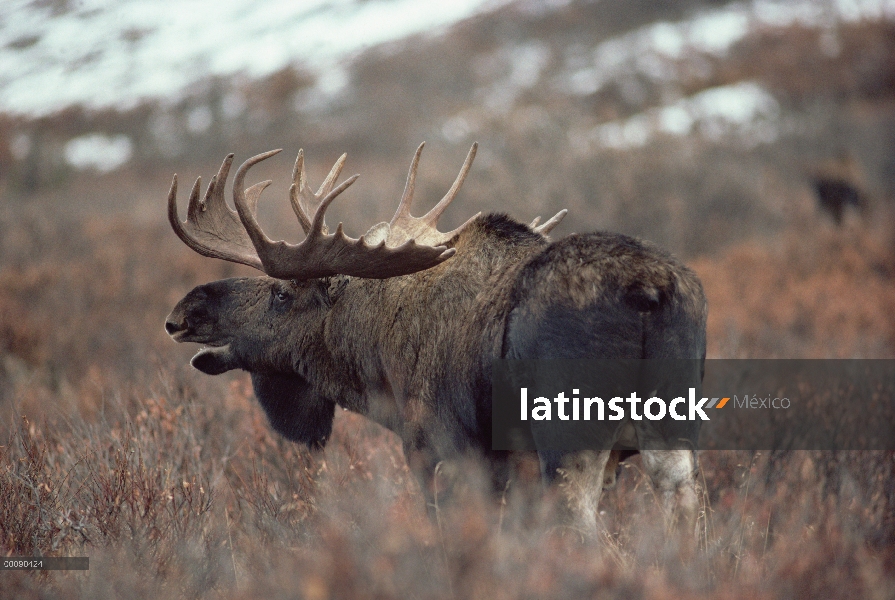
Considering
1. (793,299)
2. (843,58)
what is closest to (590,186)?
(793,299)

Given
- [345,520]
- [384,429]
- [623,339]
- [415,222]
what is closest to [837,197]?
[384,429]

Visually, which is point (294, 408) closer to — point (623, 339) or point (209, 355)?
point (209, 355)

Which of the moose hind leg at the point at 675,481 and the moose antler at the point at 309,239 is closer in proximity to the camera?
the moose hind leg at the point at 675,481

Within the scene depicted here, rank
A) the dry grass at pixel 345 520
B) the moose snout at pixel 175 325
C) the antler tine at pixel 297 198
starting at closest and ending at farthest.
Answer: the dry grass at pixel 345 520 < the antler tine at pixel 297 198 < the moose snout at pixel 175 325

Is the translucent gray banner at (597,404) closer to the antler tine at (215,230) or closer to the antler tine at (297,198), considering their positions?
the antler tine at (297,198)

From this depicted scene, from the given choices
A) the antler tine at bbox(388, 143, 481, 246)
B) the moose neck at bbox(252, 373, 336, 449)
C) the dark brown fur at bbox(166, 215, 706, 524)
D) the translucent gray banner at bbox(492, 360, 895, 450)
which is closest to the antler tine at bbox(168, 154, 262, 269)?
the dark brown fur at bbox(166, 215, 706, 524)

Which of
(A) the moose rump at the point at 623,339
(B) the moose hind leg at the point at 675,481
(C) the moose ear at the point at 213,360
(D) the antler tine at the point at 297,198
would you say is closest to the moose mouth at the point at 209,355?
(C) the moose ear at the point at 213,360

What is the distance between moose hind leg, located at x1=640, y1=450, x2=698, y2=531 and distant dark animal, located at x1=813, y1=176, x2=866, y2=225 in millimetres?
12966

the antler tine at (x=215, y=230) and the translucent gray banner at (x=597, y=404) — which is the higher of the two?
the antler tine at (x=215, y=230)

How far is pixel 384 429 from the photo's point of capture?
220 inches

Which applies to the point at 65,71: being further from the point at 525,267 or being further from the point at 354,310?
the point at 525,267

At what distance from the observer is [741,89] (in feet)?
71.6

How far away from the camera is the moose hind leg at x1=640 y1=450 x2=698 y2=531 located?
2933 mm

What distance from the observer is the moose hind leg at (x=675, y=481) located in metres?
2.93
